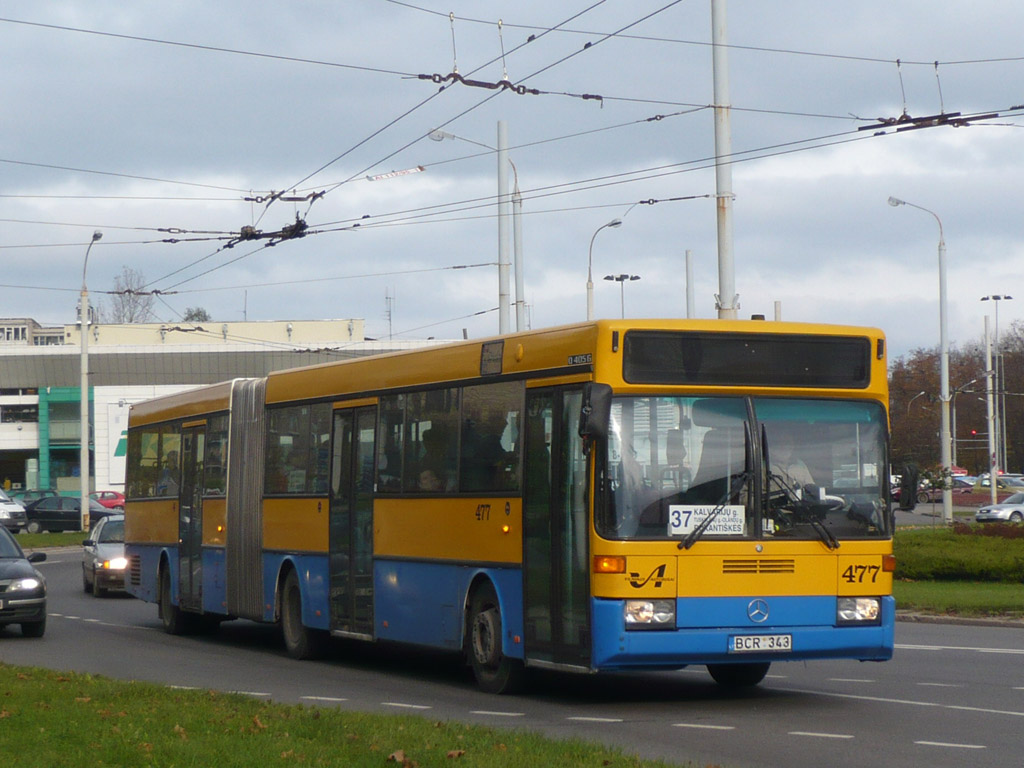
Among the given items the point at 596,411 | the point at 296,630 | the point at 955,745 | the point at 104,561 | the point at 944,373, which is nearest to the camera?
the point at 955,745

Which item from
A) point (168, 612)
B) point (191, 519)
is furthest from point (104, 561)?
point (191, 519)

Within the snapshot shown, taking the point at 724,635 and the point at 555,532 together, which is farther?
the point at 555,532

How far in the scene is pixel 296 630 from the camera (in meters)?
17.4

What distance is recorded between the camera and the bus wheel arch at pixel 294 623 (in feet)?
56.4

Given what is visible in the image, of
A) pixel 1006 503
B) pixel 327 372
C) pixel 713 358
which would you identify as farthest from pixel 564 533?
pixel 1006 503

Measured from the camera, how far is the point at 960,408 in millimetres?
116750

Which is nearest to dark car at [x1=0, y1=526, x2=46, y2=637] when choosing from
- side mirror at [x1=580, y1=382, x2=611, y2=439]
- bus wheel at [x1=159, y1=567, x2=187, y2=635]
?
bus wheel at [x1=159, y1=567, x2=187, y2=635]

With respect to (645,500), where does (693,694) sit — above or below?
below

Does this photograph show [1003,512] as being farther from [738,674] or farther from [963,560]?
[738,674]

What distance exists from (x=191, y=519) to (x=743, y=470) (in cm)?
1064

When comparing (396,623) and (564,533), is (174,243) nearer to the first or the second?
(396,623)

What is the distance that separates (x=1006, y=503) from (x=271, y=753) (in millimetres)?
50721

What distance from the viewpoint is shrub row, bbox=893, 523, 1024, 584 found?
89.9 ft

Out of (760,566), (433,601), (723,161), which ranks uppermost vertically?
(723,161)
